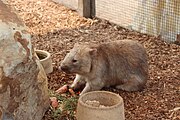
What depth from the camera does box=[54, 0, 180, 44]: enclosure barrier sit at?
643cm

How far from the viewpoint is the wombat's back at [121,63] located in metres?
5.00

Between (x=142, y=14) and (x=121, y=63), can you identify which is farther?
(x=142, y=14)

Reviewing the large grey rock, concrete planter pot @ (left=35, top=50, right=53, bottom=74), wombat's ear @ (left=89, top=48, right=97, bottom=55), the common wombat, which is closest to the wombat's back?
the common wombat

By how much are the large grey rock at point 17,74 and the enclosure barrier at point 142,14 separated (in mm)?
2799

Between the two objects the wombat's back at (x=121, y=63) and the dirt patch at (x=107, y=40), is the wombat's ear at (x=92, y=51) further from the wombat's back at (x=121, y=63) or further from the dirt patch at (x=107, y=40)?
the dirt patch at (x=107, y=40)

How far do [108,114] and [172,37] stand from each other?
9.44 feet

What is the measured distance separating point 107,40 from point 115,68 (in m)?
Answer: 1.60

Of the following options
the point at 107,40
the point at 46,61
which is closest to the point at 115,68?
the point at 46,61

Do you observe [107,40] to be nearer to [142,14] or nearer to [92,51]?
[142,14]

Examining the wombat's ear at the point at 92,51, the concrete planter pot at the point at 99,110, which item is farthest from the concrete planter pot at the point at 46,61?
the concrete planter pot at the point at 99,110

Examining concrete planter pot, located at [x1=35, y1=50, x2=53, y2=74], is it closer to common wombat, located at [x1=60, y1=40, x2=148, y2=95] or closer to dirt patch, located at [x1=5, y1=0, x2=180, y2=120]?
dirt patch, located at [x1=5, y1=0, x2=180, y2=120]

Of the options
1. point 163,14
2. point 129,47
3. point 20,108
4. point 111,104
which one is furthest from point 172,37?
point 20,108

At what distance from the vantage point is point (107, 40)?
6566 millimetres

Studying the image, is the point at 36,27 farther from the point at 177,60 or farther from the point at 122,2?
the point at 177,60
